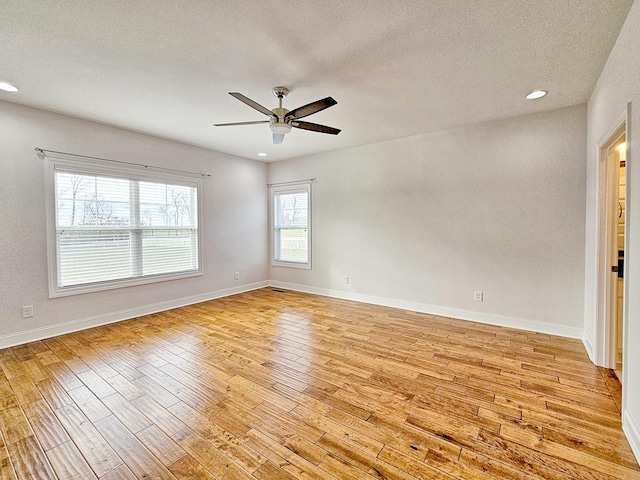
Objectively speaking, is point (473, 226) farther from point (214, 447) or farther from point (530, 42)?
A: point (214, 447)

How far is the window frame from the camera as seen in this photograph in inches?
219

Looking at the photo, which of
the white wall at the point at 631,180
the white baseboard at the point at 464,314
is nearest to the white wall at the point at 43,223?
the white baseboard at the point at 464,314

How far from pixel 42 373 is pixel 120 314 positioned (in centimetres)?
150

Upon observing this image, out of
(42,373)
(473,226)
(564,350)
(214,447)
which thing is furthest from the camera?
(473,226)

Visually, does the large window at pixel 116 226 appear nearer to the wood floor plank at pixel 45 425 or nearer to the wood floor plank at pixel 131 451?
the wood floor plank at pixel 45 425

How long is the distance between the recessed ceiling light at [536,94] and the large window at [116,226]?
184 inches

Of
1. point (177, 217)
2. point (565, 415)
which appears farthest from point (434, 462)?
point (177, 217)

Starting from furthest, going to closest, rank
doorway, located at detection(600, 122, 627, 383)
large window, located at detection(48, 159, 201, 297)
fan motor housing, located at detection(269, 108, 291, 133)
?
large window, located at detection(48, 159, 201, 297)
fan motor housing, located at detection(269, 108, 291, 133)
doorway, located at detection(600, 122, 627, 383)

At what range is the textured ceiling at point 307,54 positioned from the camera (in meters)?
1.81

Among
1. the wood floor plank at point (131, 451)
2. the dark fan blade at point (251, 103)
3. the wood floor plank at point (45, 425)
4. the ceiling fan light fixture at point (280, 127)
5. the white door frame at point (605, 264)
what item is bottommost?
the wood floor plank at point (131, 451)

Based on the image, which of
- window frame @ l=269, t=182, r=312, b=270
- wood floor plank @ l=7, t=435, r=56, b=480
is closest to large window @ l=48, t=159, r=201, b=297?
window frame @ l=269, t=182, r=312, b=270

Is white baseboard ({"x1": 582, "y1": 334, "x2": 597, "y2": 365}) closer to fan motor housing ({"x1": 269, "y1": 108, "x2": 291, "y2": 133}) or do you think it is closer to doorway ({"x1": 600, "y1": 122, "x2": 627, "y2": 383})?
doorway ({"x1": 600, "y1": 122, "x2": 627, "y2": 383})

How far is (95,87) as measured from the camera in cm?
278

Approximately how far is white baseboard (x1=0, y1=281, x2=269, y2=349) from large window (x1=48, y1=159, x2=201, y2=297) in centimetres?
39
